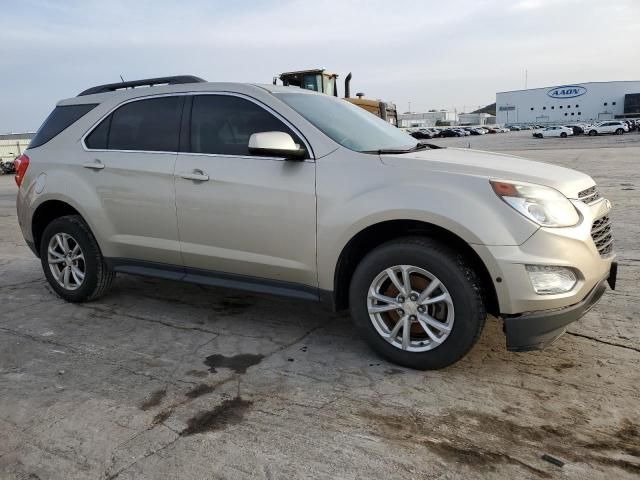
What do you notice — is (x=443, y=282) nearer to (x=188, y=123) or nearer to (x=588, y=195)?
(x=588, y=195)

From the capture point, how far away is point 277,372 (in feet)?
11.6

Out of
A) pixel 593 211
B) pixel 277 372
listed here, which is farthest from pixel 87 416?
pixel 593 211

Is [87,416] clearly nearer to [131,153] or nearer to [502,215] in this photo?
[131,153]

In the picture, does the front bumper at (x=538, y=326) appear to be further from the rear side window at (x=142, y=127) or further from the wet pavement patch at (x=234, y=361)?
the rear side window at (x=142, y=127)

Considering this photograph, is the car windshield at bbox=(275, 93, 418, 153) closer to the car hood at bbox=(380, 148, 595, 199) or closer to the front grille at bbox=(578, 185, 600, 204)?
the car hood at bbox=(380, 148, 595, 199)

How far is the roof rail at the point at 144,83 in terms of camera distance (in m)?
4.53

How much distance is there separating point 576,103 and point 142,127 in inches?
4810

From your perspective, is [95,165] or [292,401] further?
[95,165]

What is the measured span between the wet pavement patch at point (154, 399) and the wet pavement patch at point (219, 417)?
0.99ft

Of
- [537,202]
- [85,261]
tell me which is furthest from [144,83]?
[537,202]

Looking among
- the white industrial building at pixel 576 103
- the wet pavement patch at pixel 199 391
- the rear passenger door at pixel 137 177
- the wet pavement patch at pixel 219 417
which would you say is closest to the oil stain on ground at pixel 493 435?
the wet pavement patch at pixel 219 417

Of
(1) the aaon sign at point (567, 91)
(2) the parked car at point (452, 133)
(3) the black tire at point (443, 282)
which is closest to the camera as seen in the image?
(3) the black tire at point (443, 282)

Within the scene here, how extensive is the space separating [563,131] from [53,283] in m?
60.3

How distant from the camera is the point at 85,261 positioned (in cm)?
483
